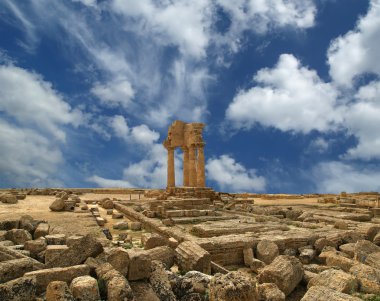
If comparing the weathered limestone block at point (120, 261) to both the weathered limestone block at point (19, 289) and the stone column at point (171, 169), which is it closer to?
the weathered limestone block at point (19, 289)

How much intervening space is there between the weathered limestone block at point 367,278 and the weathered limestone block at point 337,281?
0.17 meters

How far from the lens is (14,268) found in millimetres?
5004

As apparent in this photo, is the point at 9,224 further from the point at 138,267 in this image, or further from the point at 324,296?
the point at 324,296

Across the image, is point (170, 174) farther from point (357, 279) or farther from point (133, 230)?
point (357, 279)

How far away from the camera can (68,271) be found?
489 centimetres

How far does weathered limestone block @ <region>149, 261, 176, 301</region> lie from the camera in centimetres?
493

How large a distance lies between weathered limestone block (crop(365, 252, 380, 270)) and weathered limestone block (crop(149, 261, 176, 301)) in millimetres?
4784

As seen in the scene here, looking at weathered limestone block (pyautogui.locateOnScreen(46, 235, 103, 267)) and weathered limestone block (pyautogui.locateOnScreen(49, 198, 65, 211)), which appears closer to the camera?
weathered limestone block (pyautogui.locateOnScreen(46, 235, 103, 267))

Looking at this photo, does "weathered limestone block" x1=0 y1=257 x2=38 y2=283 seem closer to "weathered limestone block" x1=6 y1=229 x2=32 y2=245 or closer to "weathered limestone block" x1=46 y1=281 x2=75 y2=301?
"weathered limestone block" x1=46 y1=281 x2=75 y2=301

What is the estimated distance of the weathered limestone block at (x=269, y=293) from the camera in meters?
4.83

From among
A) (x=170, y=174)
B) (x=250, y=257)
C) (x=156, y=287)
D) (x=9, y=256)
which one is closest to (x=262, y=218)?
(x=250, y=257)

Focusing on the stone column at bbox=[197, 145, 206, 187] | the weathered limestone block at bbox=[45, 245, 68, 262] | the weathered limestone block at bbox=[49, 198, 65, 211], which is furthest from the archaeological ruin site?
the stone column at bbox=[197, 145, 206, 187]

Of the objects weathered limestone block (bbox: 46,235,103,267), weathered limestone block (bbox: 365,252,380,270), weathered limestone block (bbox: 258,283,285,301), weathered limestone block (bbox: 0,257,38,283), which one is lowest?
weathered limestone block (bbox: 258,283,285,301)

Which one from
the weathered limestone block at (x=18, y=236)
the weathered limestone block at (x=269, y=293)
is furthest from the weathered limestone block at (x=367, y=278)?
the weathered limestone block at (x=18, y=236)
